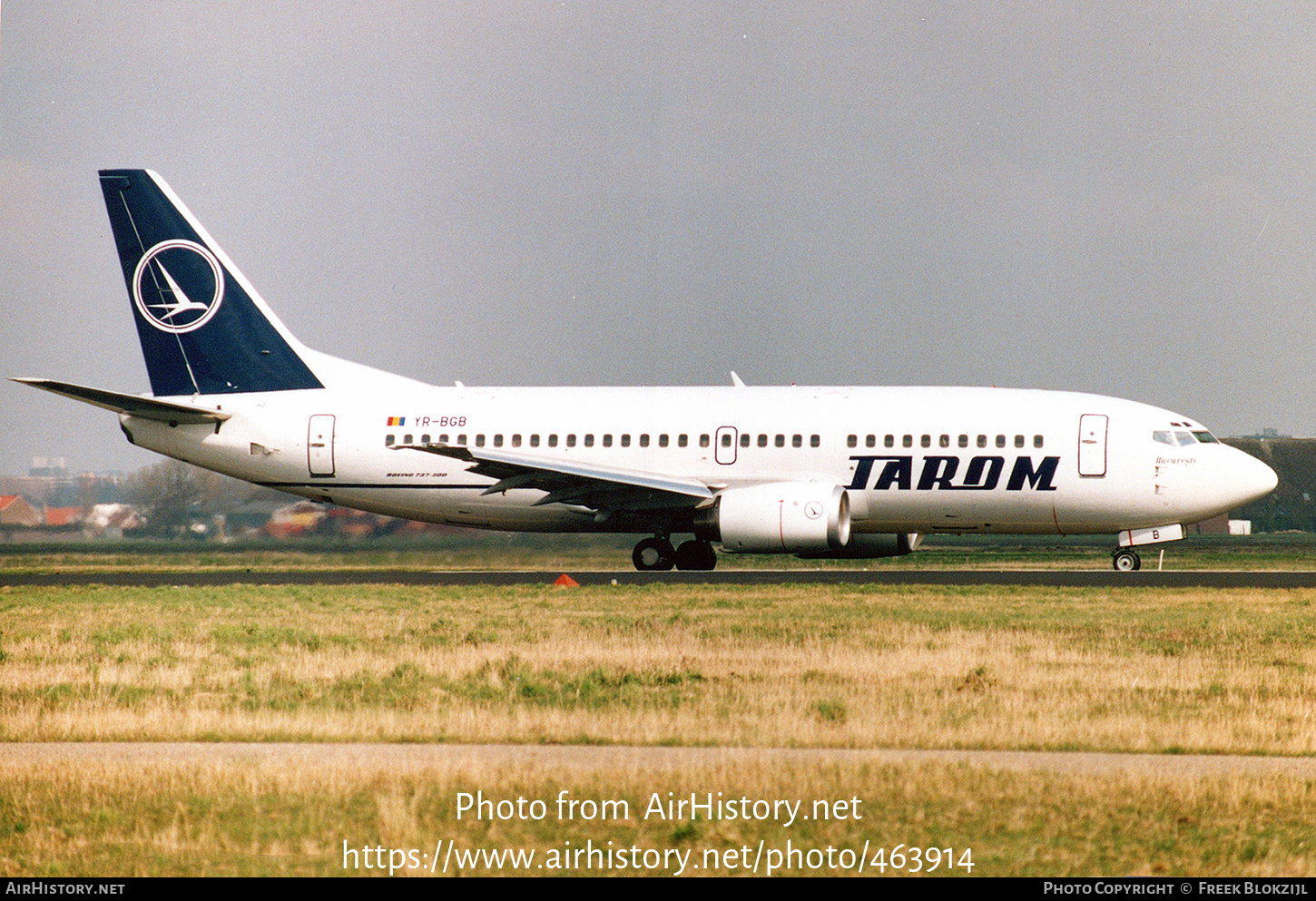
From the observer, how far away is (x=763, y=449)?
31719 millimetres

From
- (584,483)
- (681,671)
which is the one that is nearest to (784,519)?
(584,483)

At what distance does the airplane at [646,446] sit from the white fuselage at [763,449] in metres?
0.05

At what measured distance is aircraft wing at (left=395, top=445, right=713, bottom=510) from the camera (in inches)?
1188

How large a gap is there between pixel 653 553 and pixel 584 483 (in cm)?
258

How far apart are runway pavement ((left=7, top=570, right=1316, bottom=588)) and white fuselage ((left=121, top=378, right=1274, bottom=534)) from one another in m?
1.24

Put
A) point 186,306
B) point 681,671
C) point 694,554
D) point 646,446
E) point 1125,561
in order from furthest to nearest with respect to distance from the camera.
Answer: point 186,306, point 1125,561, point 694,554, point 646,446, point 681,671

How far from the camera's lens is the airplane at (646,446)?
101 feet

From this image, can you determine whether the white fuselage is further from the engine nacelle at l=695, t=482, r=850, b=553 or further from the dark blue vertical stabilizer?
the engine nacelle at l=695, t=482, r=850, b=553

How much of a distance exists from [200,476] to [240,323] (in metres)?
3.62

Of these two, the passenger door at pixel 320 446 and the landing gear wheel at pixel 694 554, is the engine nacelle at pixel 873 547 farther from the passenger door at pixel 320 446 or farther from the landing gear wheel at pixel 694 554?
the passenger door at pixel 320 446

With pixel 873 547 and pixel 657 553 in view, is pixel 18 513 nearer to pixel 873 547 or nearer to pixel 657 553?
pixel 657 553

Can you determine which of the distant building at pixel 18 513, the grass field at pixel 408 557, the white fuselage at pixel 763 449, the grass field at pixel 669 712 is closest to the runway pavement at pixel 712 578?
the grass field at pixel 408 557

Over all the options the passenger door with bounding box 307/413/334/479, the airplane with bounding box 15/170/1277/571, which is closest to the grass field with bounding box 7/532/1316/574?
the airplane with bounding box 15/170/1277/571

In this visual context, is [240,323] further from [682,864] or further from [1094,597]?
[682,864]
